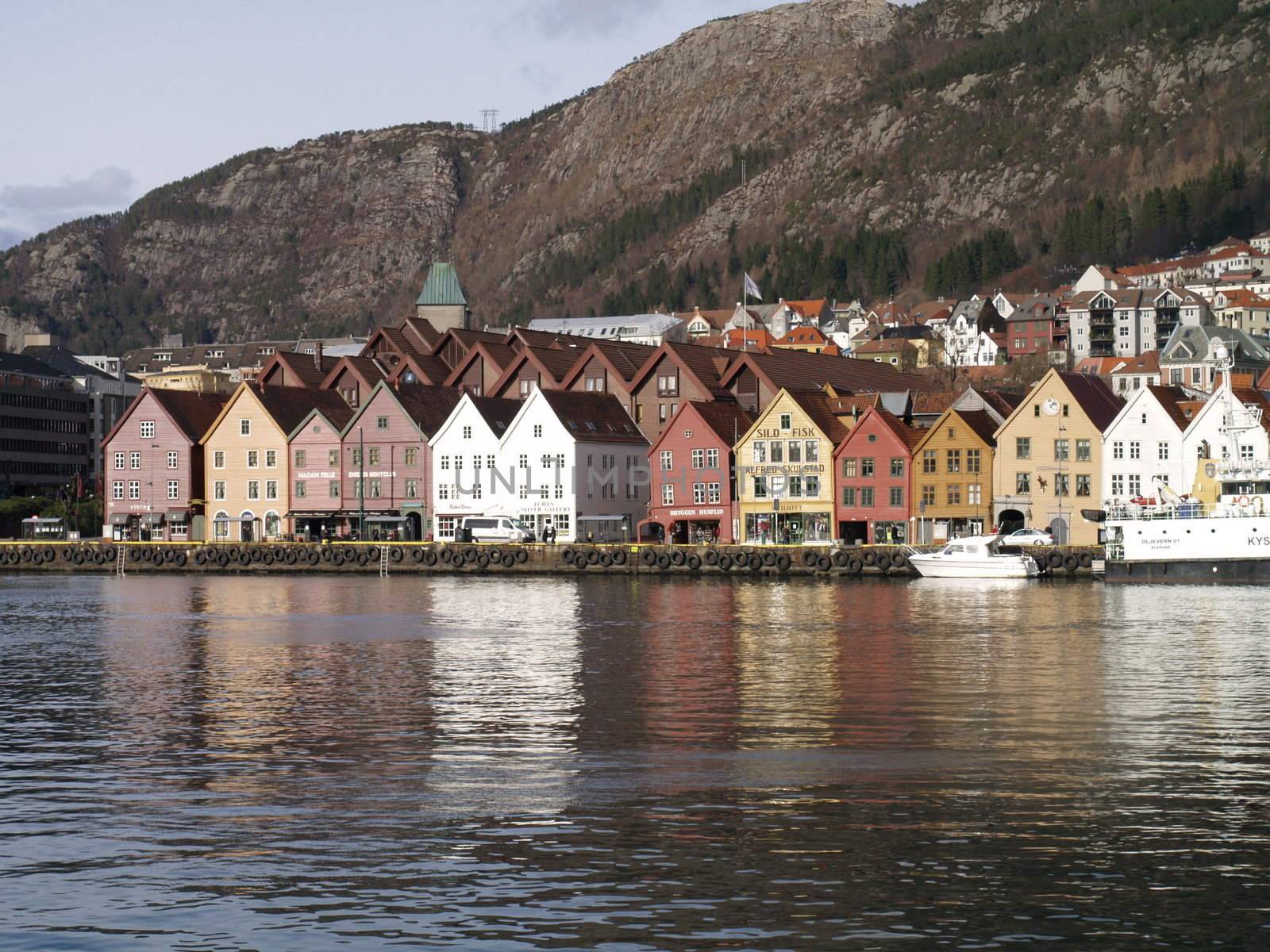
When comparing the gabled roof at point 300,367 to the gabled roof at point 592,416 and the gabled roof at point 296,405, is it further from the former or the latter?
the gabled roof at point 592,416

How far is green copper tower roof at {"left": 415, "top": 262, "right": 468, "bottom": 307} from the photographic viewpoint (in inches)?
6703

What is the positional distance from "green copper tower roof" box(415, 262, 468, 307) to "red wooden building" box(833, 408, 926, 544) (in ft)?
221

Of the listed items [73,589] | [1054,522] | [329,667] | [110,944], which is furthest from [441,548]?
[110,944]

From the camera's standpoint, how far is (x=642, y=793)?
2775 centimetres

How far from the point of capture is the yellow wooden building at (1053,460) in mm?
106188

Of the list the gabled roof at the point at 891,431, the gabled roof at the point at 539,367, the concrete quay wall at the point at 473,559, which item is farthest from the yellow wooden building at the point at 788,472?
the gabled roof at the point at 539,367

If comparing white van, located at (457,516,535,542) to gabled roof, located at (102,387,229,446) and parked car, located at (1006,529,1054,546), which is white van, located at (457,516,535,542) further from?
parked car, located at (1006,529,1054,546)

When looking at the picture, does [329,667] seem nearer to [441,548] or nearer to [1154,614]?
[1154,614]

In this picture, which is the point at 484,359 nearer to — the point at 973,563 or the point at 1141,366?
the point at 973,563

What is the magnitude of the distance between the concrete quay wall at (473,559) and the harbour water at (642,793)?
136 feet

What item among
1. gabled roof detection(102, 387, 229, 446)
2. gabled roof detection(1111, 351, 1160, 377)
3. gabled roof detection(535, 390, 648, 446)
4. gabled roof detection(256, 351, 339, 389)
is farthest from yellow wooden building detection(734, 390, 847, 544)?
gabled roof detection(1111, 351, 1160, 377)

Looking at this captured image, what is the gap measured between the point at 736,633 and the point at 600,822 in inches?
1323

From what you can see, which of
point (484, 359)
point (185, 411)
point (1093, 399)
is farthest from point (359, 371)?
point (1093, 399)

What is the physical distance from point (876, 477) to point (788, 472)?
5.84 metres
